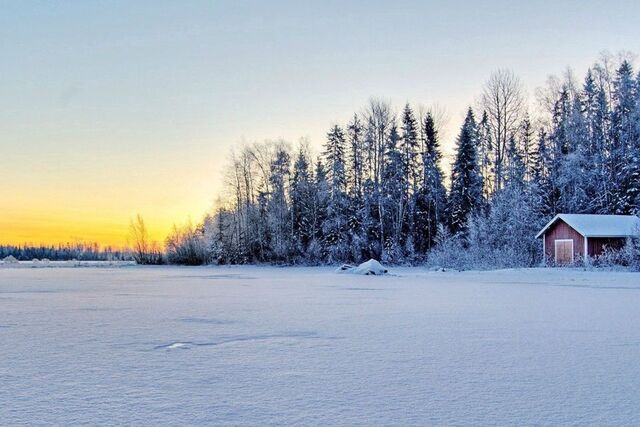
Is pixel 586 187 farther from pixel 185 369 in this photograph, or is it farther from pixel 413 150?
pixel 185 369

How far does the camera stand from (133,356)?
16.1 ft

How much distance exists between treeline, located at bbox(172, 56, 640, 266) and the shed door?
347 centimetres

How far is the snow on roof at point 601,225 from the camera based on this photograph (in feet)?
90.2

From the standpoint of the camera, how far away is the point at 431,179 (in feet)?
144

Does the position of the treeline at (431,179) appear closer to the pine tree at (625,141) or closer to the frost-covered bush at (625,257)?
the pine tree at (625,141)

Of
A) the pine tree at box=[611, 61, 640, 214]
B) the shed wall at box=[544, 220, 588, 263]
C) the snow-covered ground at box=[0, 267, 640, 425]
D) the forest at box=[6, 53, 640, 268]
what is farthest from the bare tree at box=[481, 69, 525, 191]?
the snow-covered ground at box=[0, 267, 640, 425]

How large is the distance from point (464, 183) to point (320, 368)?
133 feet

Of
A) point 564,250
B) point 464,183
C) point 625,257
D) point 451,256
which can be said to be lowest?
point 451,256

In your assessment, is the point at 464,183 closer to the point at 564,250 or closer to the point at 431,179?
the point at 431,179

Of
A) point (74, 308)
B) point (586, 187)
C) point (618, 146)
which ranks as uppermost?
point (618, 146)

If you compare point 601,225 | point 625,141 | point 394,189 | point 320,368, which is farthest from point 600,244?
point 320,368

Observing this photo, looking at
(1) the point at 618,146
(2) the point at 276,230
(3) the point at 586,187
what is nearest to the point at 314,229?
(2) the point at 276,230

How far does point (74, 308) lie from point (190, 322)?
3.25 metres

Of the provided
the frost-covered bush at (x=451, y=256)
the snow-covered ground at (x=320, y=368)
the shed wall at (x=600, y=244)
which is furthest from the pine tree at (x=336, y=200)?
the snow-covered ground at (x=320, y=368)
